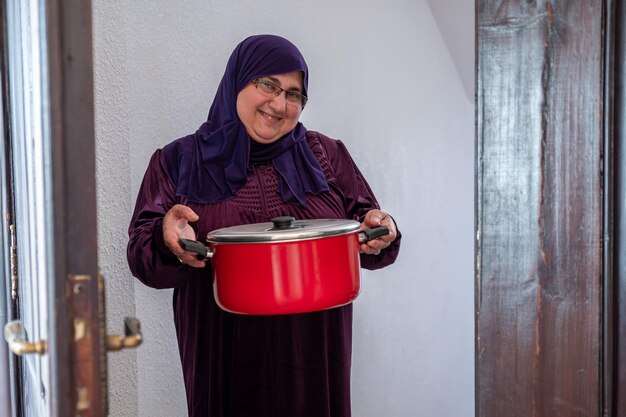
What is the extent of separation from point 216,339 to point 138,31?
90 centimetres

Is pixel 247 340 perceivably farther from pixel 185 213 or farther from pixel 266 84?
pixel 266 84

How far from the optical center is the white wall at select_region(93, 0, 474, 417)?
1626 mm

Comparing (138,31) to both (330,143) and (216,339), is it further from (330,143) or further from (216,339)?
(216,339)

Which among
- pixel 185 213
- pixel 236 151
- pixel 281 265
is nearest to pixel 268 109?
pixel 236 151

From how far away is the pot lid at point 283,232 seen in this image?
3.62 feet

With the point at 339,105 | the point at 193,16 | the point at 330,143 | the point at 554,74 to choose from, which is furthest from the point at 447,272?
the point at 554,74

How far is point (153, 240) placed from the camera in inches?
52.4

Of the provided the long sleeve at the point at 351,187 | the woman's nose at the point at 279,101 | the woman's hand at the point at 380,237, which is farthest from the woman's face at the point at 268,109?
the woman's hand at the point at 380,237

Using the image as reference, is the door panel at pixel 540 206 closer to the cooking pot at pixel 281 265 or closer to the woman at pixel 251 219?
the cooking pot at pixel 281 265

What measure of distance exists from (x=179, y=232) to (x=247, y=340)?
0.35m

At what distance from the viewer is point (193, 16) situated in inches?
72.1

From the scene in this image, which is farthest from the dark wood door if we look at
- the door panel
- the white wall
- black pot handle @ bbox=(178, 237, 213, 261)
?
the white wall

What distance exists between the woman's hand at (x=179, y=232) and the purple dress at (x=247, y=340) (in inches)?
4.8

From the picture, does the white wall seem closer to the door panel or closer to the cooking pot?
the cooking pot
